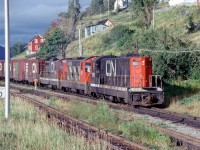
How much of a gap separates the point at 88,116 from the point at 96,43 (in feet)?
221

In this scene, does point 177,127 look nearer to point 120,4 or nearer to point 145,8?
point 145,8

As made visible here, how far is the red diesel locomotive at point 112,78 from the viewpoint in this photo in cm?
2456

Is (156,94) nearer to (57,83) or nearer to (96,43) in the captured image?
(57,83)

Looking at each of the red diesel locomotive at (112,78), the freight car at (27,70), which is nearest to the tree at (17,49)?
the freight car at (27,70)

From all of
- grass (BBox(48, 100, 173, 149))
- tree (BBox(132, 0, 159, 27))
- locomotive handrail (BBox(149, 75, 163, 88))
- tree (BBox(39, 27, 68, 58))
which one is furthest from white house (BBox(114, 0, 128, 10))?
grass (BBox(48, 100, 173, 149))

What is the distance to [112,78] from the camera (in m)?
27.4

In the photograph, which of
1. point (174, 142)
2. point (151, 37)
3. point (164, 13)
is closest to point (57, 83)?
point (151, 37)

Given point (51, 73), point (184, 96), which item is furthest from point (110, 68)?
point (51, 73)

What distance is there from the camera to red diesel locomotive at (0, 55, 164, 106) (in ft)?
80.6

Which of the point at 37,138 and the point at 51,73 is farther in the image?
the point at 51,73

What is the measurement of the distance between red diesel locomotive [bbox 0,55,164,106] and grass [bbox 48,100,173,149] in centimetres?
372

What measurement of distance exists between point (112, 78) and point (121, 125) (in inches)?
427

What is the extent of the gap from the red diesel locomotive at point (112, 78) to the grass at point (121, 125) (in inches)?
147

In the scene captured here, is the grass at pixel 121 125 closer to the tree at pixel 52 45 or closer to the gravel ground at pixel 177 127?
the gravel ground at pixel 177 127
